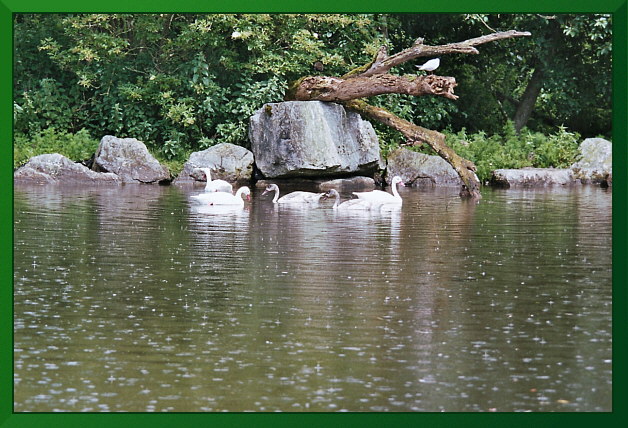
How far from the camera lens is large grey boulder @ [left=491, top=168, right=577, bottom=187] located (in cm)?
2248

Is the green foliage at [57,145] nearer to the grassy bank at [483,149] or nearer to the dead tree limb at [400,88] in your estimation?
the grassy bank at [483,149]

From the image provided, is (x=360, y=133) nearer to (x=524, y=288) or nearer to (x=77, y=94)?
(x=77, y=94)

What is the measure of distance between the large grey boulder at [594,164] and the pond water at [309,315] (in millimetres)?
9960

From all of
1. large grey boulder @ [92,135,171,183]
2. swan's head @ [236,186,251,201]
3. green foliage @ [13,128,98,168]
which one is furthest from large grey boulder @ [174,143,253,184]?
swan's head @ [236,186,251,201]

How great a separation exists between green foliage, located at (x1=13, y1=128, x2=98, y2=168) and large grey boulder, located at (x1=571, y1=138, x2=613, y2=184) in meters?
10.5

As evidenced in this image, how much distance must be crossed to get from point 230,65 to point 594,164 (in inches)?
331

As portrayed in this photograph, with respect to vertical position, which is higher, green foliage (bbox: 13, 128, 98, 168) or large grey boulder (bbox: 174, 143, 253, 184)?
green foliage (bbox: 13, 128, 98, 168)

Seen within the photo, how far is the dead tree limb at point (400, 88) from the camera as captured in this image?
63.0 ft

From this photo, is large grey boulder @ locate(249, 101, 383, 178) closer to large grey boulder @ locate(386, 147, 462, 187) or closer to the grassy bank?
large grey boulder @ locate(386, 147, 462, 187)

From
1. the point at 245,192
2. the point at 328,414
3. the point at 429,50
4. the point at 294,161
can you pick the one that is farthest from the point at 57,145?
the point at 328,414

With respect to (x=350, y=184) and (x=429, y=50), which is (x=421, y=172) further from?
(x=429, y=50)

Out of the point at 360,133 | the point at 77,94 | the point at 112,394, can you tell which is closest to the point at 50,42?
the point at 77,94

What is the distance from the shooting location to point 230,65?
82.2ft

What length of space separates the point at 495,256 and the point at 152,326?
14.9 ft
